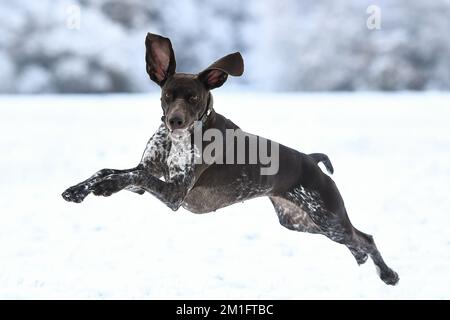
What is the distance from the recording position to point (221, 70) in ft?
9.91

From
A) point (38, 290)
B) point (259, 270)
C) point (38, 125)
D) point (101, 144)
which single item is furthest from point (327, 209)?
point (38, 125)

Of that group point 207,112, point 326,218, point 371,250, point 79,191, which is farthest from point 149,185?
point 371,250

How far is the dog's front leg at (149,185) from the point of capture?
2797 mm

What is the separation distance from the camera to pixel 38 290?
419 cm

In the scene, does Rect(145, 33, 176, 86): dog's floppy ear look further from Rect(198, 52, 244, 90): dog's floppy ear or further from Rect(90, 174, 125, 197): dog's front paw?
Rect(90, 174, 125, 197): dog's front paw

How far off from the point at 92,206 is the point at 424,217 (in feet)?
10.9

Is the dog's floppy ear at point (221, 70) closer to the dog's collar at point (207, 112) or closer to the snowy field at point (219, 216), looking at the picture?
the dog's collar at point (207, 112)

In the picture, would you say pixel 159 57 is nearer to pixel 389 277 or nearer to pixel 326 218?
pixel 326 218

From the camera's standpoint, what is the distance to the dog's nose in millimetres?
2889

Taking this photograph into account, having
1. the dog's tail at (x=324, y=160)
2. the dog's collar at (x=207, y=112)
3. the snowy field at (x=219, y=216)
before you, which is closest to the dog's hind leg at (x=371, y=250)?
the snowy field at (x=219, y=216)

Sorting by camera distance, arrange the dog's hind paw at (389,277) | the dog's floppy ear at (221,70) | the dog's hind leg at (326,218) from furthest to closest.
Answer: the dog's hind paw at (389,277) → the dog's hind leg at (326,218) → the dog's floppy ear at (221,70)

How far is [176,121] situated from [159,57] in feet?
1.24

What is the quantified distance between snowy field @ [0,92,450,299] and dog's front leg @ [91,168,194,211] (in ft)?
4.26

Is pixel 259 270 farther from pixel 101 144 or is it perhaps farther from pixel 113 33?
pixel 113 33
